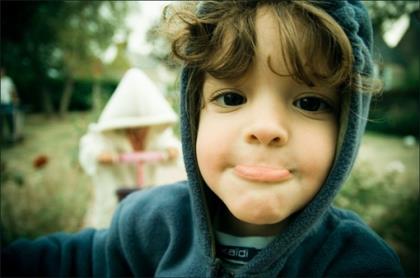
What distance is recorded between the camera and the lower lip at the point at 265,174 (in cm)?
59

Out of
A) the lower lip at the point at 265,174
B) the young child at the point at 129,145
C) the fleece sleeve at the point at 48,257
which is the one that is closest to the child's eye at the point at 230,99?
the lower lip at the point at 265,174

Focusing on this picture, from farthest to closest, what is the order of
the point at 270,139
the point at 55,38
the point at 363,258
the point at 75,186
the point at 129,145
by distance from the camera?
1. the point at 75,186
2. the point at 129,145
3. the point at 55,38
4. the point at 363,258
5. the point at 270,139

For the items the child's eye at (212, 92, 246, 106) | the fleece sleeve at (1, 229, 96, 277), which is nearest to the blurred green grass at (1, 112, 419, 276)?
the fleece sleeve at (1, 229, 96, 277)

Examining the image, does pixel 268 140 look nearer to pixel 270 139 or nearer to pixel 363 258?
pixel 270 139

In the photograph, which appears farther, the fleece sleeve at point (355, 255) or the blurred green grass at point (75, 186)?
the blurred green grass at point (75, 186)

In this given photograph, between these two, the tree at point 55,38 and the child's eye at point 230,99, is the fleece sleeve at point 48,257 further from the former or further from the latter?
the tree at point 55,38

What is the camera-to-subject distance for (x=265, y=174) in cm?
59

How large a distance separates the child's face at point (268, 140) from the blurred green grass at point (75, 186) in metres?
0.82

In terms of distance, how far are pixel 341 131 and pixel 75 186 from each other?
1942 mm

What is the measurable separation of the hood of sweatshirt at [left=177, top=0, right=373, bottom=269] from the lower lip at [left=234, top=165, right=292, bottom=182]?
125mm

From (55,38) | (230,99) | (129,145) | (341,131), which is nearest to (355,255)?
(341,131)

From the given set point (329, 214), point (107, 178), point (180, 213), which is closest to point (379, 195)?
point (329, 214)

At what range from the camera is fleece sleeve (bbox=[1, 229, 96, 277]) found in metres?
0.85

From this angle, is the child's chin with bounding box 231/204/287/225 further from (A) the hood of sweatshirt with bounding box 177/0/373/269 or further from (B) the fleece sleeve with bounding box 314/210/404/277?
(B) the fleece sleeve with bounding box 314/210/404/277
